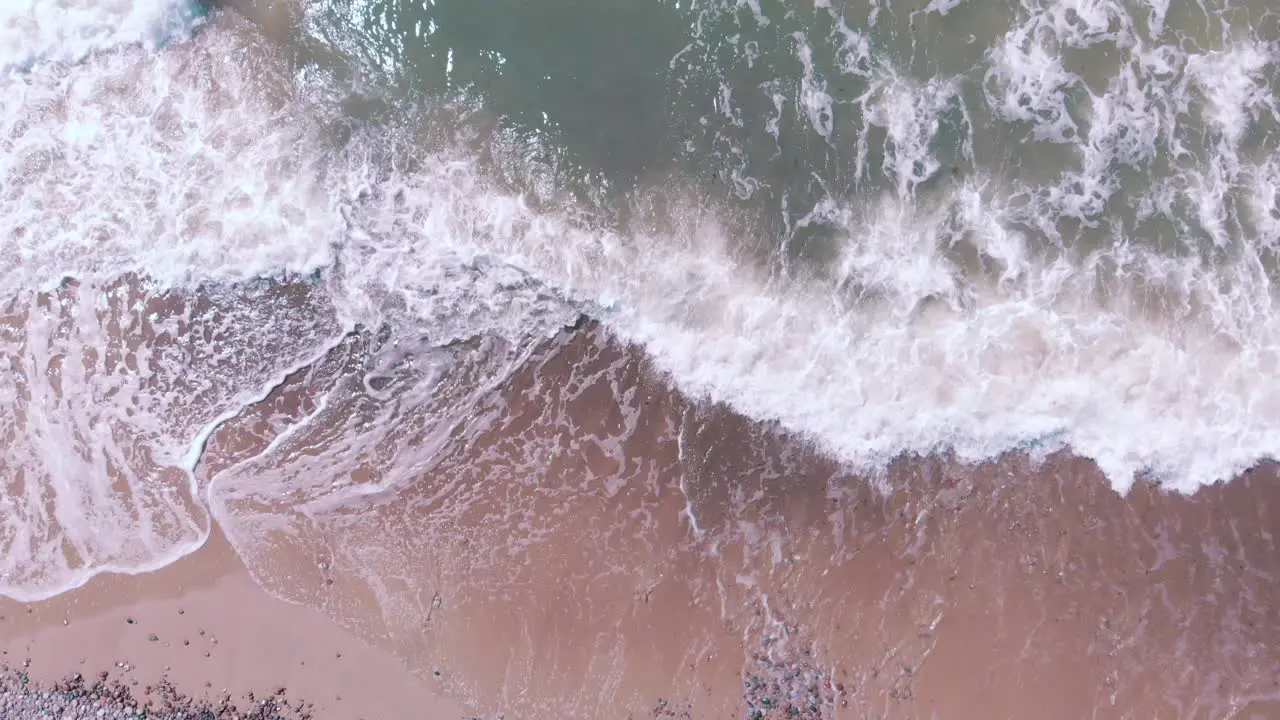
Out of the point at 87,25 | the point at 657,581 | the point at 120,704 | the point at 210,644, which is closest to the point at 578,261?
the point at 657,581

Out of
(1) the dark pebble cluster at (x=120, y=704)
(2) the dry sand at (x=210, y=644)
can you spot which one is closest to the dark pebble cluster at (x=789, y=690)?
(2) the dry sand at (x=210, y=644)

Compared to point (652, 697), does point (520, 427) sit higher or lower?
higher

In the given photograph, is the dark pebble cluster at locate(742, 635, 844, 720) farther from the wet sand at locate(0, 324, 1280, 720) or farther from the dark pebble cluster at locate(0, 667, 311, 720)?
the dark pebble cluster at locate(0, 667, 311, 720)

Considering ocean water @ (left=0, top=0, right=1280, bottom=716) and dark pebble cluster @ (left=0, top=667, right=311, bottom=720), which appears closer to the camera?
dark pebble cluster @ (left=0, top=667, right=311, bottom=720)

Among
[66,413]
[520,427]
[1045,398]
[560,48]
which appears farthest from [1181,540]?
[66,413]

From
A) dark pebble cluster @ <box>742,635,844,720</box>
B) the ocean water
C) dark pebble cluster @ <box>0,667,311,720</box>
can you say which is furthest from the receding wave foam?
dark pebble cluster @ <box>742,635,844,720</box>

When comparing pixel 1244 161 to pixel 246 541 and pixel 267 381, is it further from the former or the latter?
pixel 246 541
